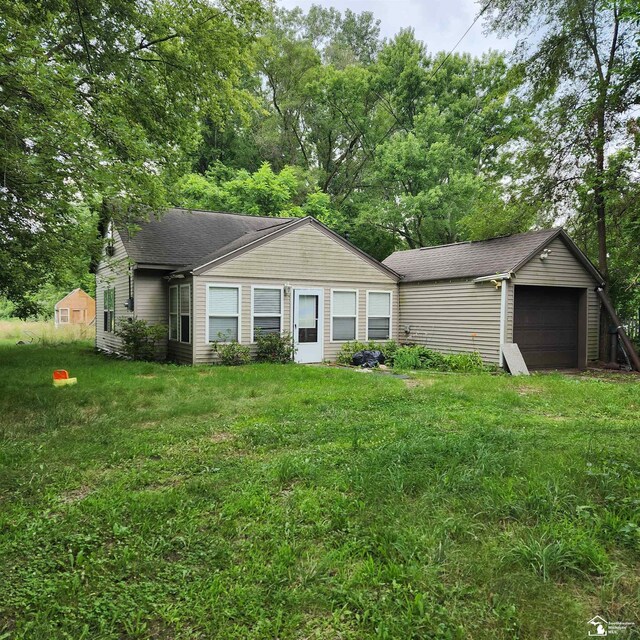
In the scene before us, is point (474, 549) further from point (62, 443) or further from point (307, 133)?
point (307, 133)

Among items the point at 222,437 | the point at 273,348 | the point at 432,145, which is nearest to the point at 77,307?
the point at 273,348

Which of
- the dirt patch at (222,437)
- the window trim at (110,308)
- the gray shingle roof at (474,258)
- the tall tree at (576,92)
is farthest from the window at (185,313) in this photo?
the tall tree at (576,92)

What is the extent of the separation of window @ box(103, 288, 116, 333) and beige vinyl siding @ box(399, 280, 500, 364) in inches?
370

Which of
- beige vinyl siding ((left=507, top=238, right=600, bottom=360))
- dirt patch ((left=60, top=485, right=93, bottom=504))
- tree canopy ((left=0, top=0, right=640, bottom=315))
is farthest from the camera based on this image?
beige vinyl siding ((left=507, top=238, right=600, bottom=360))

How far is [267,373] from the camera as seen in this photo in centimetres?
979

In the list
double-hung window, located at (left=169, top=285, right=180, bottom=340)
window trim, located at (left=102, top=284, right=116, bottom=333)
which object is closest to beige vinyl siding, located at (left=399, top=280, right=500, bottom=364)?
double-hung window, located at (left=169, top=285, right=180, bottom=340)

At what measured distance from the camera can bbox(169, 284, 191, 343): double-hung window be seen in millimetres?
12125

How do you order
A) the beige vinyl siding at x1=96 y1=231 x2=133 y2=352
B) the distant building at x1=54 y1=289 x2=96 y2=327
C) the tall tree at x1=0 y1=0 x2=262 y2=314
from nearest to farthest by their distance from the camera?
the tall tree at x1=0 y1=0 x2=262 y2=314
the beige vinyl siding at x1=96 y1=231 x2=133 y2=352
the distant building at x1=54 y1=289 x2=96 y2=327

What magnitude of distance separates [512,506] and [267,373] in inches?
279

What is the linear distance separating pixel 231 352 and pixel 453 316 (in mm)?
6247

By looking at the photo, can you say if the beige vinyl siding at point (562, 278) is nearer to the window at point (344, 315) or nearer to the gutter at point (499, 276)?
the gutter at point (499, 276)

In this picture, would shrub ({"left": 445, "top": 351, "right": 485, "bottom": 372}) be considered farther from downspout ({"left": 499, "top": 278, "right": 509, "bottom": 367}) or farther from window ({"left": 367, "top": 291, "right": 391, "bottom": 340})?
window ({"left": 367, "top": 291, "right": 391, "bottom": 340})

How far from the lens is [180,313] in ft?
41.2

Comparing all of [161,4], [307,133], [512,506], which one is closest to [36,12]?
[161,4]
